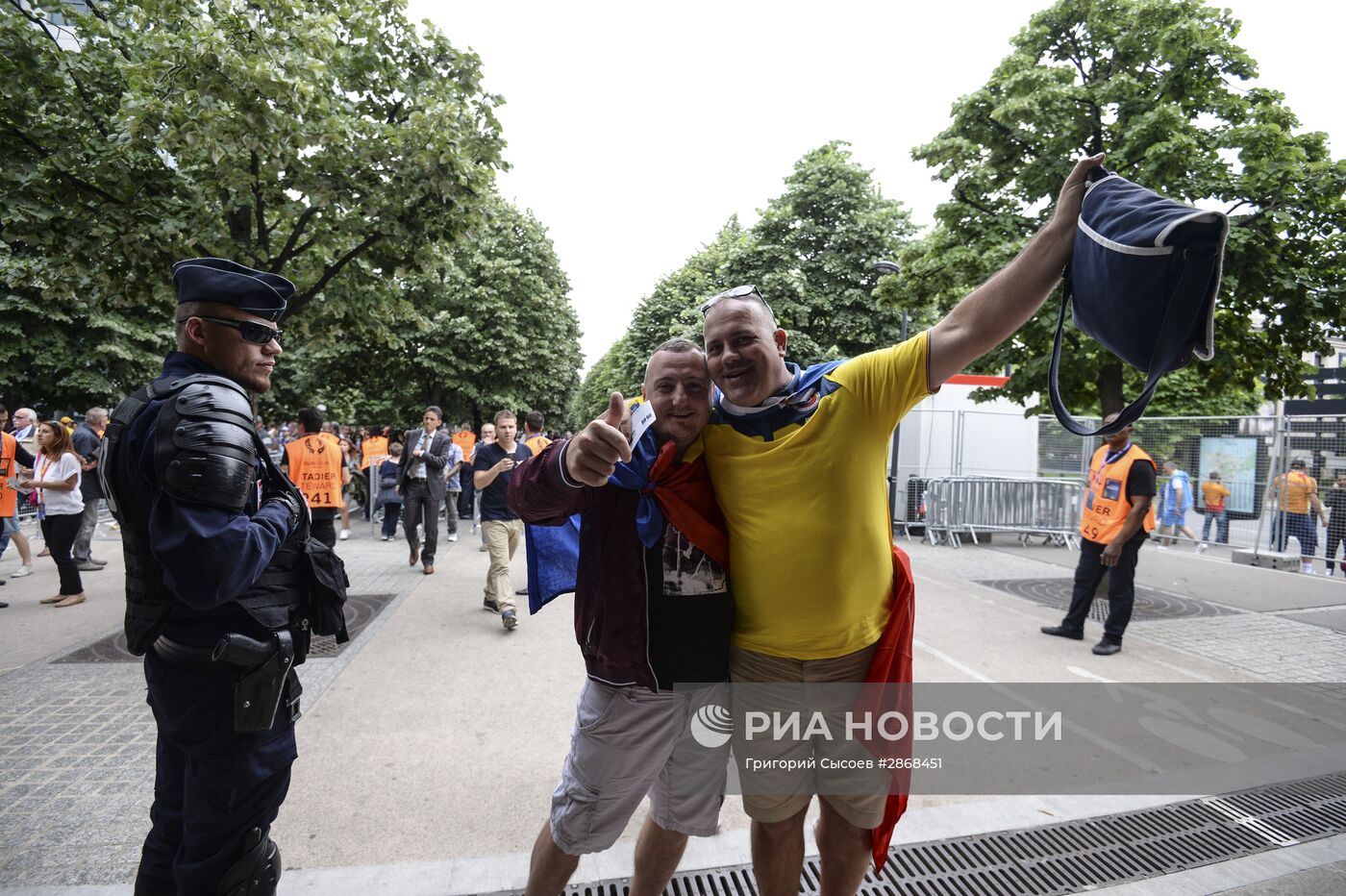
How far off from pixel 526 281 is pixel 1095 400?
2090cm

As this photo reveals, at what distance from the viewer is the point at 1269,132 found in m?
7.22

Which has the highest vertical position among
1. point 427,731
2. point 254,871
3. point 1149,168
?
point 1149,168

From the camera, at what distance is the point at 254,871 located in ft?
6.59

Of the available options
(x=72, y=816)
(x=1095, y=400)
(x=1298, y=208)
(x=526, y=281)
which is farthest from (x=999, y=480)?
(x=526, y=281)

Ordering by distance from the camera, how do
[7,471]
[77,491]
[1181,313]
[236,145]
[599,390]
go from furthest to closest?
[599,390], [7,471], [77,491], [236,145], [1181,313]

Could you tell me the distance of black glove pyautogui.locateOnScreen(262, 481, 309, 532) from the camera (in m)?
2.14

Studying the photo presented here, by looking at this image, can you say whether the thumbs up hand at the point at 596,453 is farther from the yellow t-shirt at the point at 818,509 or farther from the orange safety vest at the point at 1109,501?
the orange safety vest at the point at 1109,501

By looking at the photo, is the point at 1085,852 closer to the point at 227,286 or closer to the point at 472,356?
Answer: the point at 227,286

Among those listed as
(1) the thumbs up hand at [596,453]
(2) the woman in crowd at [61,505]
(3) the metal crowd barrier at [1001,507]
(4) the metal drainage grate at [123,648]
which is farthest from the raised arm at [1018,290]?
(3) the metal crowd barrier at [1001,507]

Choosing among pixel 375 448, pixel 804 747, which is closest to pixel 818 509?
pixel 804 747

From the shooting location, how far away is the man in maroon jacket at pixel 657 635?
82.0 inches

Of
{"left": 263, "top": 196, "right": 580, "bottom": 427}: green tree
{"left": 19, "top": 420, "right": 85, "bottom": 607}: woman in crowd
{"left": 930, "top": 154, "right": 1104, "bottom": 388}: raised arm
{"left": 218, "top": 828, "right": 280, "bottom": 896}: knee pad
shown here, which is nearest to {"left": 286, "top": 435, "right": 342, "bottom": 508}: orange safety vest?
{"left": 19, "top": 420, "right": 85, "bottom": 607}: woman in crowd

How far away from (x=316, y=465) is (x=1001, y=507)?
38.4 ft

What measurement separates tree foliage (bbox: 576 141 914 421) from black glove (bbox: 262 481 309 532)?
19949 mm
